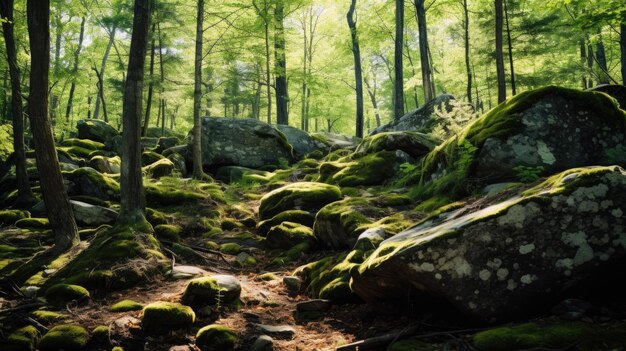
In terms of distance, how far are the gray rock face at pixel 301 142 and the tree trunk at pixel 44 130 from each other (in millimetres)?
11862

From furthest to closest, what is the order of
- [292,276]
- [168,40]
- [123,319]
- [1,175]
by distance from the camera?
[168,40] < [1,175] < [292,276] < [123,319]

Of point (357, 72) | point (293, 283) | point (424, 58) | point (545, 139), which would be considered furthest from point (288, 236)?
point (357, 72)

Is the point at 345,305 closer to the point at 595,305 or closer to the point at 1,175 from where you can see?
the point at 595,305

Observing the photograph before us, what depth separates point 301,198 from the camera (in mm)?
9180

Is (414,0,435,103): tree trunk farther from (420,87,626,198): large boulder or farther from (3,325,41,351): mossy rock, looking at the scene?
(3,325,41,351): mossy rock

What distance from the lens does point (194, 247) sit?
313 inches

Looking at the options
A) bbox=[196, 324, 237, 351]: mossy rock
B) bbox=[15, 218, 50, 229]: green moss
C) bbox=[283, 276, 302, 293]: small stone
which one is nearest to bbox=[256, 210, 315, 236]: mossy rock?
bbox=[283, 276, 302, 293]: small stone

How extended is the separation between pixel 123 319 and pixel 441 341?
3.64 metres

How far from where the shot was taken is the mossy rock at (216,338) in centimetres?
429

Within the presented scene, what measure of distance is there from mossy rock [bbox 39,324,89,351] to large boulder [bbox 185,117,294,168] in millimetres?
11772

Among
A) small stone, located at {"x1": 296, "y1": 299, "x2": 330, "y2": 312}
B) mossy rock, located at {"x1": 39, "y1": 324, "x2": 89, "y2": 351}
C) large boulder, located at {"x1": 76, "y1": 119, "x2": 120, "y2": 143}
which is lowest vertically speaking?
mossy rock, located at {"x1": 39, "y1": 324, "x2": 89, "y2": 351}

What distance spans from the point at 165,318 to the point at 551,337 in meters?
3.87

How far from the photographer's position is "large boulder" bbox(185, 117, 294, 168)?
16109mm

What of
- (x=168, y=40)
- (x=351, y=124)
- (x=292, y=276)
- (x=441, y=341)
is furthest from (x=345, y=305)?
(x=351, y=124)
